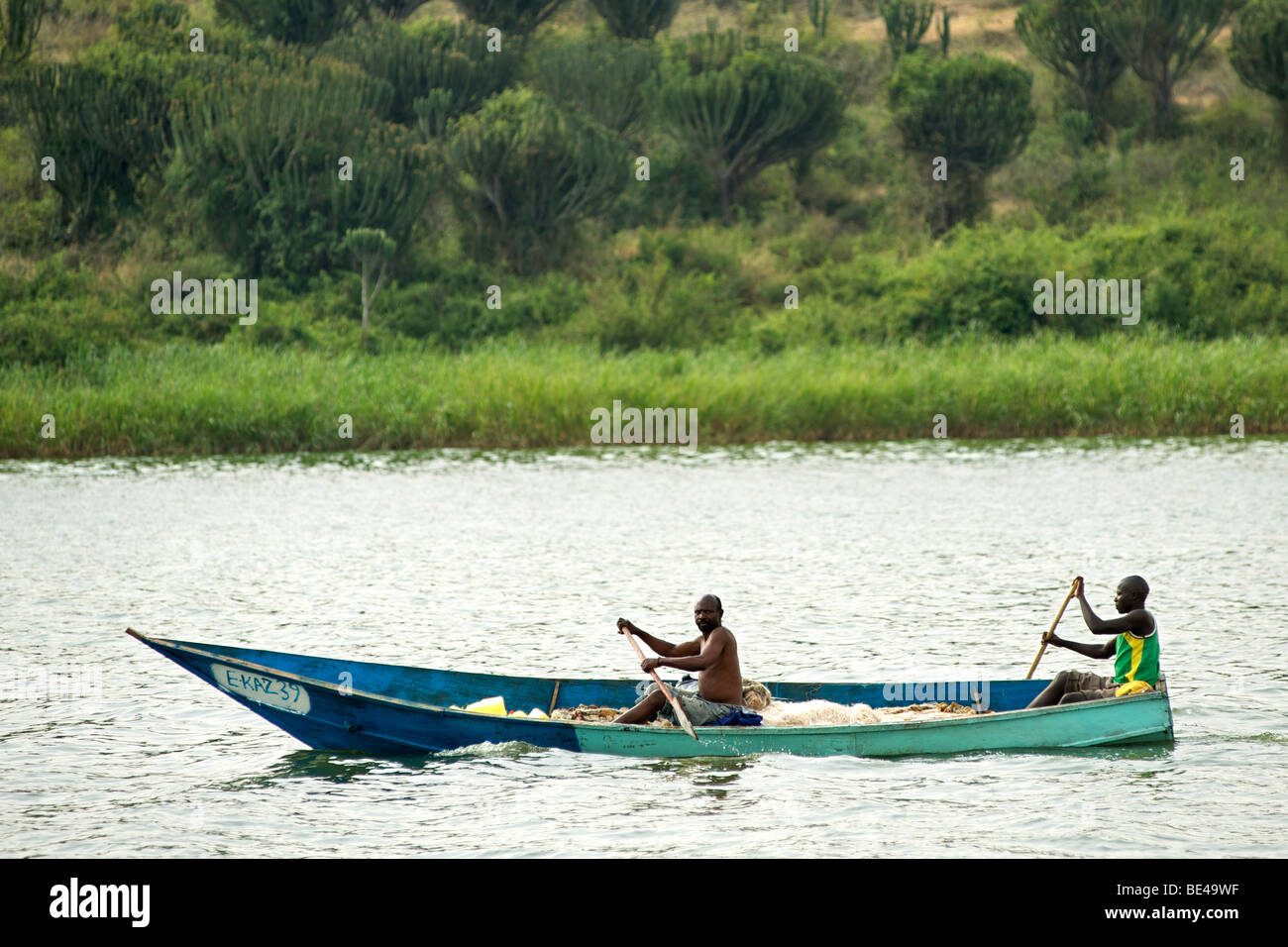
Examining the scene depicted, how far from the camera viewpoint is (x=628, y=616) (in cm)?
1853

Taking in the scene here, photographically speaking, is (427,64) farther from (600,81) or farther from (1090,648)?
(1090,648)

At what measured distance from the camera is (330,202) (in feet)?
153

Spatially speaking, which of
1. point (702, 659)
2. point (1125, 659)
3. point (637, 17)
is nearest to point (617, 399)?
point (702, 659)

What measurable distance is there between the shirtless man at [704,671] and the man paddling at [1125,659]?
2.27 meters

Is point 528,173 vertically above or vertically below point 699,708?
above

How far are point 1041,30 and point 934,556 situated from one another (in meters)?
38.9

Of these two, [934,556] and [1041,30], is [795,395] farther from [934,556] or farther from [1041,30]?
[1041,30]

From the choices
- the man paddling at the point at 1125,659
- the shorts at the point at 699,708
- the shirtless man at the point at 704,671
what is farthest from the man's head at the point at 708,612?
the man paddling at the point at 1125,659

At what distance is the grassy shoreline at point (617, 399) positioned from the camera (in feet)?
108

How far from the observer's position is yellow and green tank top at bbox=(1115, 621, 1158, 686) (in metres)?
12.1

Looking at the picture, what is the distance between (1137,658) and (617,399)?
22605mm

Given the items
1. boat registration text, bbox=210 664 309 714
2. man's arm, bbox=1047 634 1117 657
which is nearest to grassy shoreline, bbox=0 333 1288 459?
man's arm, bbox=1047 634 1117 657

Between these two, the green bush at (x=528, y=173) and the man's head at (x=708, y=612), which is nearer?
the man's head at (x=708, y=612)

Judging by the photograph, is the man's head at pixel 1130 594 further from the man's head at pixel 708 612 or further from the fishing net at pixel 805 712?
the man's head at pixel 708 612
